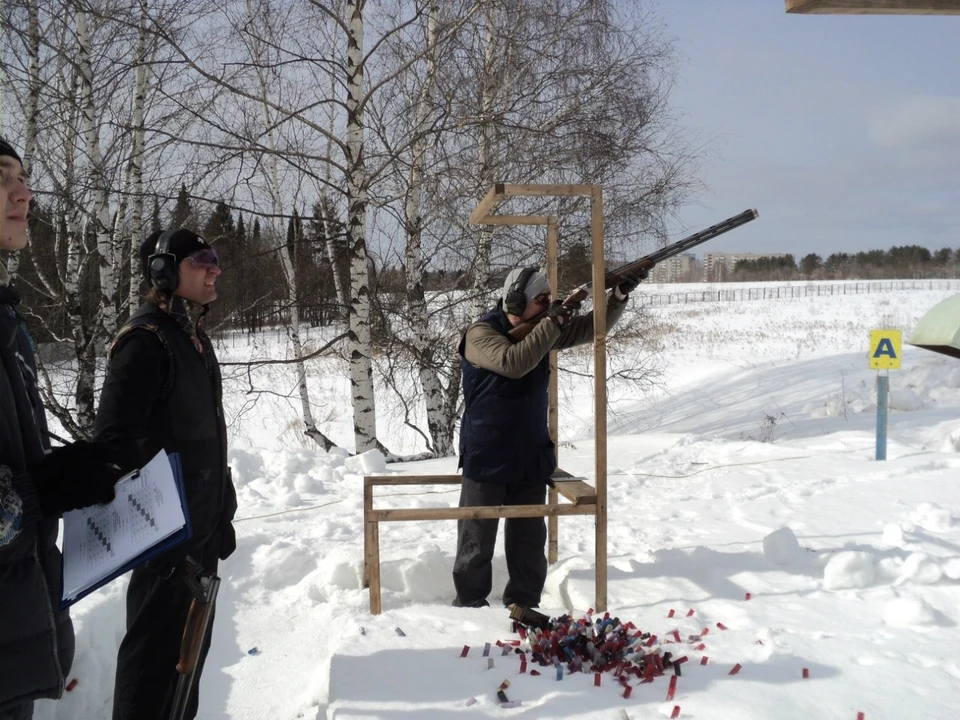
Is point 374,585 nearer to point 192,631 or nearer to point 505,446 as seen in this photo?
point 505,446

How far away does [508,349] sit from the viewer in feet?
12.4

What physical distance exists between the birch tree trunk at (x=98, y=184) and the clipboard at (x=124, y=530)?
7715 mm

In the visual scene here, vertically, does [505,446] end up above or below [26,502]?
below

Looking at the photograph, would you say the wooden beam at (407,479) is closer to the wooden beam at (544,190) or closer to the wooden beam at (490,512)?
the wooden beam at (490,512)

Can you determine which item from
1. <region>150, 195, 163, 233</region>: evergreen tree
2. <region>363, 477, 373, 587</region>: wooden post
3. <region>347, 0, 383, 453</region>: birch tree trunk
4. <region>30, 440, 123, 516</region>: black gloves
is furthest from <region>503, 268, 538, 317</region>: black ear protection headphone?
<region>150, 195, 163, 233</region>: evergreen tree

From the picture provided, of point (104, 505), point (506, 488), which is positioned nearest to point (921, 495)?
point (506, 488)

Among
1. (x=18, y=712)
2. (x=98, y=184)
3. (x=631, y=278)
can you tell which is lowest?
(x=18, y=712)

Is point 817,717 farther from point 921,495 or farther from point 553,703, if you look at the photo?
point 921,495

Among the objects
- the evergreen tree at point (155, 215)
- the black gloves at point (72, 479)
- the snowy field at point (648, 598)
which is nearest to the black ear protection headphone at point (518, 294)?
the snowy field at point (648, 598)

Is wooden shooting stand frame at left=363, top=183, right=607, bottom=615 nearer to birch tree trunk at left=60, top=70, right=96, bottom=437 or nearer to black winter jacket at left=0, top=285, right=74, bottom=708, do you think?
black winter jacket at left=0, top=285, right=74, bottom=708

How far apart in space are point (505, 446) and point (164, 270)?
187 centimetres

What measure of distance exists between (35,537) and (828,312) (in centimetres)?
3585

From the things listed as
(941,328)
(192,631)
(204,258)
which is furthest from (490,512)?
(941,328)

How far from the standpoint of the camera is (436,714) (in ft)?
9.28
